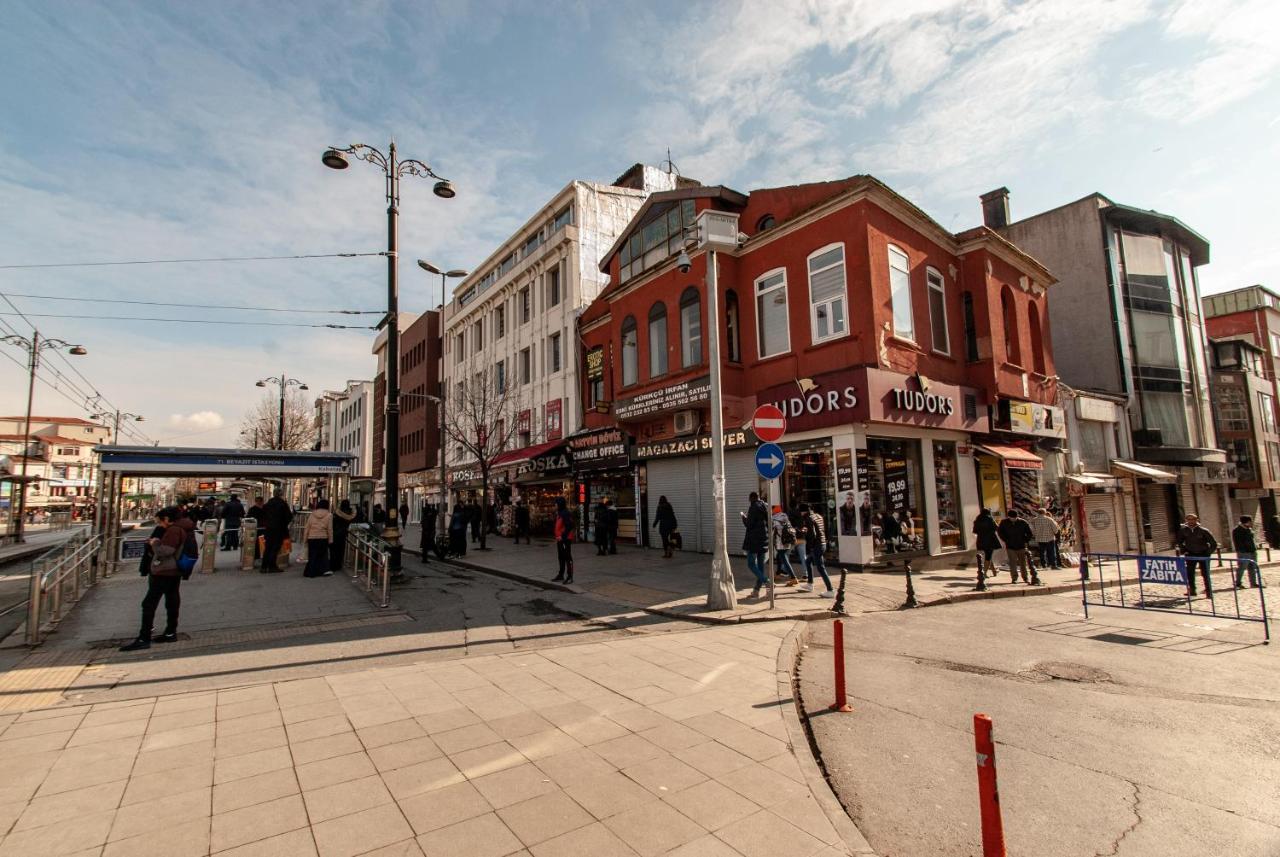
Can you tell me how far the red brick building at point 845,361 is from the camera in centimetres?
1467

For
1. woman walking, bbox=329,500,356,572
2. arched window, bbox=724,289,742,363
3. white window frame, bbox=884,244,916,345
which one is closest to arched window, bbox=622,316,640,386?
arched window, bbox=724,289,742,363

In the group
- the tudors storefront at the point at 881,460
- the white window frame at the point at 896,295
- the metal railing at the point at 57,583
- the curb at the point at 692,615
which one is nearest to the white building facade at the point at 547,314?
the curb at the point at 692,615

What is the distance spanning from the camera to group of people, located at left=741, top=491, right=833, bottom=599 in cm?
1173

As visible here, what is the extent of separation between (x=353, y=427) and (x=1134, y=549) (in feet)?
218

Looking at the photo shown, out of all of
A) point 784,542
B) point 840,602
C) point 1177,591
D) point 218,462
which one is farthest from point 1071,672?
point 218,462

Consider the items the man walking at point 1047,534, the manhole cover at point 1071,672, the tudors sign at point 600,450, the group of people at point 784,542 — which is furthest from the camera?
the tudors sign at point 600,450

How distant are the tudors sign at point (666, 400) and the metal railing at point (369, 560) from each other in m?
8.73

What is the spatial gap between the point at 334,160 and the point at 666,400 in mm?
10319

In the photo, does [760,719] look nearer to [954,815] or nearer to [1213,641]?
[954,815]

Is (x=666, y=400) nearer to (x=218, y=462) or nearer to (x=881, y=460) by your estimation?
(x=881, y=460)

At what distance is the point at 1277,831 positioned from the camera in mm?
3516

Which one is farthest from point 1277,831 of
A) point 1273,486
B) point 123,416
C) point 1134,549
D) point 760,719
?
point 123,416

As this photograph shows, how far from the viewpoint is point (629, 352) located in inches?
833

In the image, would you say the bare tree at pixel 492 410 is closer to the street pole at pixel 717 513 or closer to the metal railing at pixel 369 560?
the metal railing at pixel 369 560
